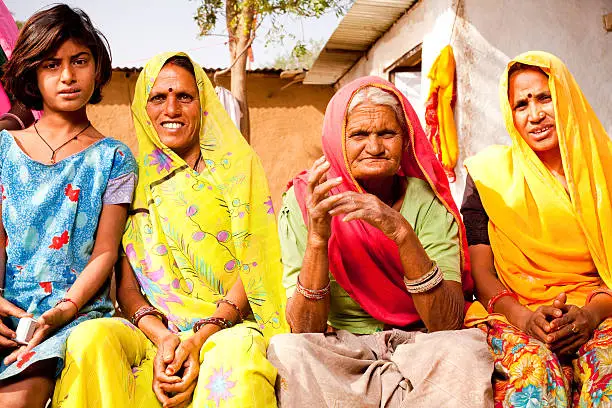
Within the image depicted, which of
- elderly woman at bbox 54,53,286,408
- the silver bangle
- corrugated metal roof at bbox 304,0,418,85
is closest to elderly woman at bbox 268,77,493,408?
the silver bangle

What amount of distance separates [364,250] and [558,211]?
3.38ft

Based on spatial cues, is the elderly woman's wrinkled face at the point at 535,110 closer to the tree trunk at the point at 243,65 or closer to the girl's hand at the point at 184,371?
the girl's hand at the point at 184,371

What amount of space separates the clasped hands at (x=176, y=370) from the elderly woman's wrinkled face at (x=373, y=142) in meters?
1.00

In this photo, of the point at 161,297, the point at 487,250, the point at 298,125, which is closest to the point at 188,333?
the point at 161,297

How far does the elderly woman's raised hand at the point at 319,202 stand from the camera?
250 cm

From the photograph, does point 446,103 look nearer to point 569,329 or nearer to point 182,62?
point 182,62

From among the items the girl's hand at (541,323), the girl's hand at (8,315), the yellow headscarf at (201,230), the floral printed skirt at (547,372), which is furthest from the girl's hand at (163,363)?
the girl's hand at (541,323)

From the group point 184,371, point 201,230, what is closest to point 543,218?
point 201,230

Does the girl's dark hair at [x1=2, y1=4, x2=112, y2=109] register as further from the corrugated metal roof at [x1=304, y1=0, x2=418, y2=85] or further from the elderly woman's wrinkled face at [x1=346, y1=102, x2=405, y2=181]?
the corrugated metal roof at [x1=304, y1=0, x2=418, y2=85]

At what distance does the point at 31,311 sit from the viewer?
2.75 m

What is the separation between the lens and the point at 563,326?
2.68 meters

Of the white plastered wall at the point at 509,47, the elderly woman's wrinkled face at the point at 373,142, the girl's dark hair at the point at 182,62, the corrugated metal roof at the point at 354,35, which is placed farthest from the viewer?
the corrugated metal roof at the point at 354,35

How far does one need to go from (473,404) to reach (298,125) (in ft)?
28.4

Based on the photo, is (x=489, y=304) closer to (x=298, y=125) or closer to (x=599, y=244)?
(x=599, y=244)
